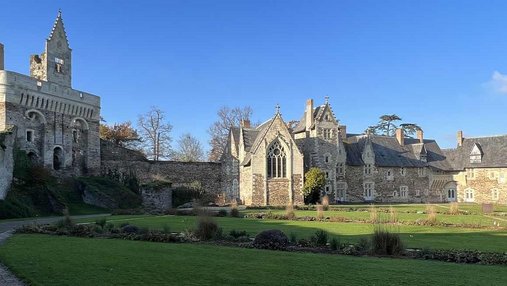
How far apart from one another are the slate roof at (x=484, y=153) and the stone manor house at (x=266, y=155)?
Answer: 0.12 m

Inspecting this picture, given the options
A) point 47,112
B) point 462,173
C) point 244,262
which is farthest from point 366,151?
point 244,262

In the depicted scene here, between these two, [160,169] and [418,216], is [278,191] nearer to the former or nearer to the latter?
[160,169]

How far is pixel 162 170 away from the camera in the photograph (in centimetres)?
4550

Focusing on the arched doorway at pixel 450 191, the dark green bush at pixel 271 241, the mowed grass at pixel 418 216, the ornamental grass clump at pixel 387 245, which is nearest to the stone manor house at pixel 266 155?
the arched doorway at pixel 450 191

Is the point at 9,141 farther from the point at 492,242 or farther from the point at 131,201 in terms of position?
the point at 492,242

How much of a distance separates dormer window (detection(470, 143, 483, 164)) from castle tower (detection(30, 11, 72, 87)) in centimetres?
4480

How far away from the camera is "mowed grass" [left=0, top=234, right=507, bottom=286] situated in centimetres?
857

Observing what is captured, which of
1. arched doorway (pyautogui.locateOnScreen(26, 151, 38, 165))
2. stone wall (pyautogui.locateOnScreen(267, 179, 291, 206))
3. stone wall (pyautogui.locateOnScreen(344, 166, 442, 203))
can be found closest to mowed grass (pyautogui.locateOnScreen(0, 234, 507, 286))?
arched doorway (pyautogui.locateOnScreen(26, 151, 38, 165))

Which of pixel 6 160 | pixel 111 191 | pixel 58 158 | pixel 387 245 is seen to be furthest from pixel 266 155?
pixel 387 245

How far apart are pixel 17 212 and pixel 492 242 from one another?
2518 centimetres

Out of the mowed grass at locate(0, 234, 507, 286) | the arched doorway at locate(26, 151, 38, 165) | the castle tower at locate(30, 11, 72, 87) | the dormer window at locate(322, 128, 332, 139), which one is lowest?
the mowed grass at locate(0, 234, 507, 286)

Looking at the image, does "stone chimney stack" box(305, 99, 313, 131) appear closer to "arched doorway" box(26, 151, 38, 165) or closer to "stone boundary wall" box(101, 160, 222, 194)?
"stone boundary wall" box(101, 160, 222, 194)

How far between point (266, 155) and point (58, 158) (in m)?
18.2

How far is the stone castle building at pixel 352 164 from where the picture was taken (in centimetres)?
4428
